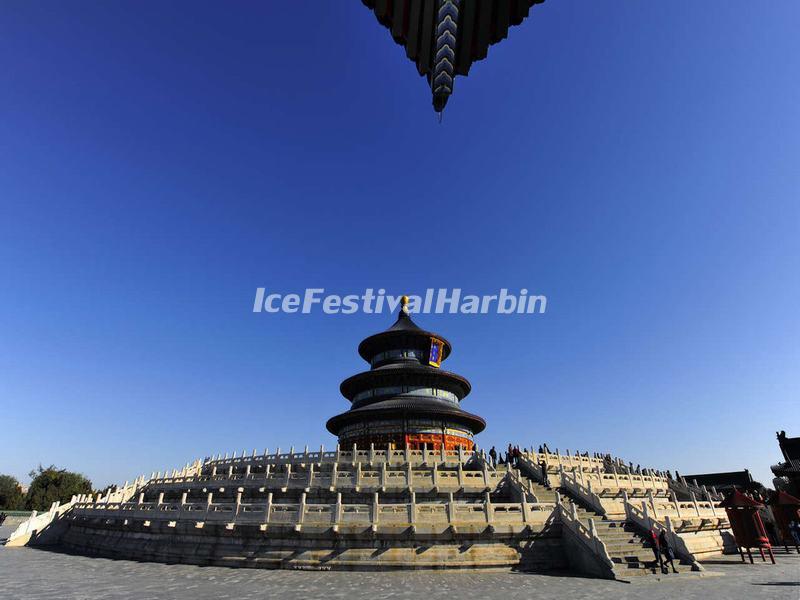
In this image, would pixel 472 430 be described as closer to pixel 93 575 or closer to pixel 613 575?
pixel 613 575

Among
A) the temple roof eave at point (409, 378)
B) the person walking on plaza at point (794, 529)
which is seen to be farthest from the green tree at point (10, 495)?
the person walking on plaza at point (794, 529)

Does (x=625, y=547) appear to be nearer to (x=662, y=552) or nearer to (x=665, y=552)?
(x=662, y=552)

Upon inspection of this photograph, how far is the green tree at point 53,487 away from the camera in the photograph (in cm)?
6053

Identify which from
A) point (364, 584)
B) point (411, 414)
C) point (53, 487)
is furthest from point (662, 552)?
point (53, 487)

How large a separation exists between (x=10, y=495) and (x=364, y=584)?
80635mm

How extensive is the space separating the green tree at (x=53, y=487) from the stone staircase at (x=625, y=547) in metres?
70.8

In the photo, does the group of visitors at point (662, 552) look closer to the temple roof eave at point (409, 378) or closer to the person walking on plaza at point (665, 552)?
the person walking on plaza at point (665, 552)

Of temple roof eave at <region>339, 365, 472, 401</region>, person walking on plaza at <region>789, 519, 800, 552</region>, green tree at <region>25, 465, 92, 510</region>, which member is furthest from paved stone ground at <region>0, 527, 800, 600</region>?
green tree at <region>25, 465, 92, 510</region>

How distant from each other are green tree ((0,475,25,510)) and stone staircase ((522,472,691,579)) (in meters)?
77.7

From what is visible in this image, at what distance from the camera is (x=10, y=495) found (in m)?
65.6

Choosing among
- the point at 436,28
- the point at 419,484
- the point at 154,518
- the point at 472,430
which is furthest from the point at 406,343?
the point at 436,28

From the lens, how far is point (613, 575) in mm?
14109

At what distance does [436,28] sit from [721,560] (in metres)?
22.5

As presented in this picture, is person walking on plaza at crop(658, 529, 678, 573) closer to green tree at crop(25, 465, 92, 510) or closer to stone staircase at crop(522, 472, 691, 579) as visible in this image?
stone staircase at crop(522, 472, 691, 579)
